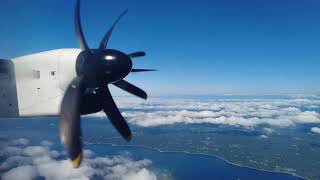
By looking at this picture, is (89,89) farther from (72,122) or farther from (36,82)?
(72,122)

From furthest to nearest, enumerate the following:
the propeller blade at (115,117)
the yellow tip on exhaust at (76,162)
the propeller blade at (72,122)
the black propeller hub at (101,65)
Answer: the propeller blade at (115,117)
the black propeller hub at (101,65)
the propeller blade at (72,122)
the yellow tip on exhaust at (76,162)

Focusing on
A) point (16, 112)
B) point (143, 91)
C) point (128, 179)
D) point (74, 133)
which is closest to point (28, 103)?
point (16, 112)

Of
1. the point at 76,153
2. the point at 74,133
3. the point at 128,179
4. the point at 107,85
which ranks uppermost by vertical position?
the point at 107,85

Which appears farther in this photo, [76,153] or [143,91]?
[143,91]

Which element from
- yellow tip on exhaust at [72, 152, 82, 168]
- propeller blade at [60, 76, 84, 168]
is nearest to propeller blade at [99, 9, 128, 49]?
propeller blade at [60, 76, 84, 168]

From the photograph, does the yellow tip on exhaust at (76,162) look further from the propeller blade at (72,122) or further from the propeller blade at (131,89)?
the propeller blade at (131,89)

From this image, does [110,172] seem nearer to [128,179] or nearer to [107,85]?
[128,179]

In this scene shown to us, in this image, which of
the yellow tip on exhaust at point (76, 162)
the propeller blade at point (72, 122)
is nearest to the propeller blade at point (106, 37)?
the propeller blade at point (72, 122)

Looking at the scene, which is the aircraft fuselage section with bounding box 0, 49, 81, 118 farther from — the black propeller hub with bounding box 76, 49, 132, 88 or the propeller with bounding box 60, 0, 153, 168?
the propeller with bounding box 60, 0, 153, 168
